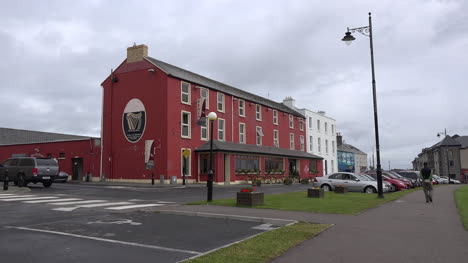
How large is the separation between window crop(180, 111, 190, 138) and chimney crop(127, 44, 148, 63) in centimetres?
612

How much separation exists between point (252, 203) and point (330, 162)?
175ft

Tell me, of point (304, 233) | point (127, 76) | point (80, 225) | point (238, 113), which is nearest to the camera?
point (304, 233)

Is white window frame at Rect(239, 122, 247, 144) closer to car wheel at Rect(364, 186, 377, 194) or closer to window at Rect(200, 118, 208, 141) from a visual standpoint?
window at Rect(200, 118, 208, 141)

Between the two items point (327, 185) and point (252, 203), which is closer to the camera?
point (252, 203)

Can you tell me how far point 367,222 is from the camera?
9.98m

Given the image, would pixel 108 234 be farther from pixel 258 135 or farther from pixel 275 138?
pixel 275 138

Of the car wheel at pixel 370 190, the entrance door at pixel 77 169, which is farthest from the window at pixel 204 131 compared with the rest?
the car wheel at pixel 370 190

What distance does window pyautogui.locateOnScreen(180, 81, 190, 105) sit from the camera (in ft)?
108

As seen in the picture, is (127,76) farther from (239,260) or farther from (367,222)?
(239,260)

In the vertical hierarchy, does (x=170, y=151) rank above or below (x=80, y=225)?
above

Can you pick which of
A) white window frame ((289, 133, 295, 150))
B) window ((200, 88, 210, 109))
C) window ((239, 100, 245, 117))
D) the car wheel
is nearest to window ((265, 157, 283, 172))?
window ((239, 100, 245, 117))

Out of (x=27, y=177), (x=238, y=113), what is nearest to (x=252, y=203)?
(x=27, y=177)

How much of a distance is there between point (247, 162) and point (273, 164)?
5630 mm

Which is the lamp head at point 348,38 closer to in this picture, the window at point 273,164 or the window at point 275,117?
the window at point 273,164
